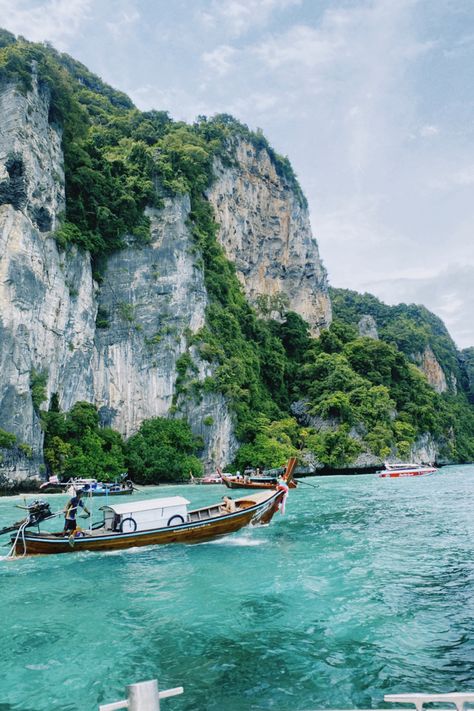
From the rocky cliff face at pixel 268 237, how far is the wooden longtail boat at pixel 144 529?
49.0 meters

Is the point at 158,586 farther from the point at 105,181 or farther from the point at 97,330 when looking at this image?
the point at 105,181

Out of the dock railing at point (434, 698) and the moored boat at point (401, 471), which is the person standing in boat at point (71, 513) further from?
the moored boat at point (401, 471)

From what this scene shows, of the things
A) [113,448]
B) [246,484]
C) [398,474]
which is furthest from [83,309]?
[398,474]

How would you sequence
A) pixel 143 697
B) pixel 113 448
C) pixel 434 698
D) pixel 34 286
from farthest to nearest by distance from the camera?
1. pixel 113 448
2. pixel 34 286
3. pixel 434 698
4. pixel 143 697

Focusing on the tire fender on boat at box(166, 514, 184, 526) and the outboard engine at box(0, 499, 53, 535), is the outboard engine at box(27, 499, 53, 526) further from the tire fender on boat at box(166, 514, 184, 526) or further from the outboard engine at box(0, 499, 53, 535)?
the tire fender on boat at box(166, 514, 184, 526)

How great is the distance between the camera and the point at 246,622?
8008 millimetres

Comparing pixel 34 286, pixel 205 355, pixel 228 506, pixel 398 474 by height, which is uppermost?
pixel 34 286

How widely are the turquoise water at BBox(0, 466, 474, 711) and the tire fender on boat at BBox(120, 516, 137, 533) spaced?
2.23ft

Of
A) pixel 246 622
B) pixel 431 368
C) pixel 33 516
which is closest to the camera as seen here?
pixel 246 622

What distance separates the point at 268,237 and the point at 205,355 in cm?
3073

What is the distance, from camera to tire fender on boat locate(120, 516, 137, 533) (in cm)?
1416

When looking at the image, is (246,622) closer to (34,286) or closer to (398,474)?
(34,286)

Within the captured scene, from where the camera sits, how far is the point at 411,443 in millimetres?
55094

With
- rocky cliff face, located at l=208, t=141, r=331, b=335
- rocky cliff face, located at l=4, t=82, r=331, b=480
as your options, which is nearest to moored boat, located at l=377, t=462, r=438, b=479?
rocky cliff face, located at l=4, t=82, r=331, b=480
